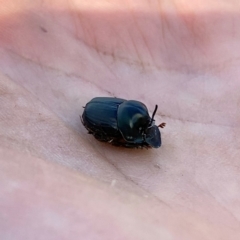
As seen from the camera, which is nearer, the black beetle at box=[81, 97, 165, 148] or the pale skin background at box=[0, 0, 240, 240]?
the pale skin background at box=[0, 0, 240, 240]

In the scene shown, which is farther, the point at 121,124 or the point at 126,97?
the point at 126,97

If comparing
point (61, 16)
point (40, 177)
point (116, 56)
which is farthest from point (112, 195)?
point (61, 16)

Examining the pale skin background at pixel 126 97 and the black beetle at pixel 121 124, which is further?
the black beetle at pixel 121 124

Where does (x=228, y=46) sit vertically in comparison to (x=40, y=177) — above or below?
below

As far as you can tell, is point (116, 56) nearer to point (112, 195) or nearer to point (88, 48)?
point (88, 48)

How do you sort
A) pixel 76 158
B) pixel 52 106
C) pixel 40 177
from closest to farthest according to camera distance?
pixel 40 177
pixel 76 158
pixel 52 106
